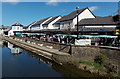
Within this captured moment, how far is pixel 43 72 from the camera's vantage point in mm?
18016

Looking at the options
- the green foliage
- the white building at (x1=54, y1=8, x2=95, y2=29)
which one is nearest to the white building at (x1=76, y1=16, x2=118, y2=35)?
the white building at (x1=54, y1=8, x2=95, y2=29)

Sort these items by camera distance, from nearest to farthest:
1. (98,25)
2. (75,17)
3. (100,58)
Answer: (100,58)
(98,25)
(75,17)

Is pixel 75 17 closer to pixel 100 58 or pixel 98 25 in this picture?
pixel 98 25

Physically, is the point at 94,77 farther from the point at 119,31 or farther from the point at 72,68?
the point at 119,31

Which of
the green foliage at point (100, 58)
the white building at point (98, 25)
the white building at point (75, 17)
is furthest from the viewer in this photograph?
the white building at point (75, 17)

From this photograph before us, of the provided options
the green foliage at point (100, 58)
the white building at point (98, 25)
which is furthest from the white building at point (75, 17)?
the green foliage at point (100, 58)

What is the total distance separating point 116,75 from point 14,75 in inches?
482

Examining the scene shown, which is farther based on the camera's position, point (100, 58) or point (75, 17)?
point (75, 17)

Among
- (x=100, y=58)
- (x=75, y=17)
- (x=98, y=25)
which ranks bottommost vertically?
(x=100, y=58)

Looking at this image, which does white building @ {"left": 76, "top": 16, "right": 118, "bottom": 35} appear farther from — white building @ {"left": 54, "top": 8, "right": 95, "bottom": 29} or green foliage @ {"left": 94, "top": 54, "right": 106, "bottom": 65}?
green foliage @ {"left": 94, "top": 54, "right": 106, "bottom": 65}

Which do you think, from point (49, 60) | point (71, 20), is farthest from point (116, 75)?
point (71, 20)

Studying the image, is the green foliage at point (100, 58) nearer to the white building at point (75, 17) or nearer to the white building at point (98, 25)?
the white building at point (98, 25)

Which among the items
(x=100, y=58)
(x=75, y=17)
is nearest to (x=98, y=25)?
(x=75, y=17)

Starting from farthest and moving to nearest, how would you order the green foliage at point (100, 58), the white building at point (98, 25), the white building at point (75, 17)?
the white building at point (75, 17)
the white building at point (98, 25)
the green foliage at point (100, 58)
